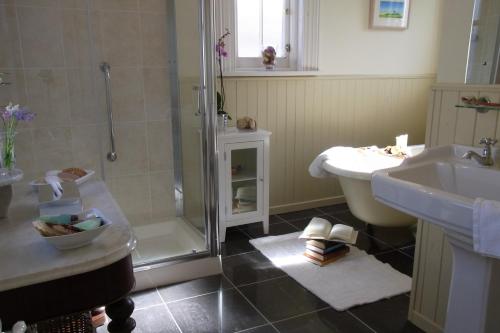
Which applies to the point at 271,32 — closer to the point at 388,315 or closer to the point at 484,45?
the point at 484,45

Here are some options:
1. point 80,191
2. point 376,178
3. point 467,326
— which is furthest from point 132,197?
point 467,326

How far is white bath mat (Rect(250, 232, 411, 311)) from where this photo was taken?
243 centimetres

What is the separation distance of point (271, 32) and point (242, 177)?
1.29m

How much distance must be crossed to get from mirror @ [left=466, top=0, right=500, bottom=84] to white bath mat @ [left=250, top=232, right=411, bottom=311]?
1.30 metres

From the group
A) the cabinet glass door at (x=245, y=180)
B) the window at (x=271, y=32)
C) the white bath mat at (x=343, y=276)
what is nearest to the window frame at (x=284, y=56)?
the window at (x=271, y=32)

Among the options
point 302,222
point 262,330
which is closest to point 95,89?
point 262,330

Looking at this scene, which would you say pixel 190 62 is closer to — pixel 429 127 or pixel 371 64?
pixel 429 127

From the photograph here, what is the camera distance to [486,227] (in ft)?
3.83

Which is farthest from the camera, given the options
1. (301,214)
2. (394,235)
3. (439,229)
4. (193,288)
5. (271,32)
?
(301,214)

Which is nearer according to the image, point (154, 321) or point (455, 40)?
point (455, 40)

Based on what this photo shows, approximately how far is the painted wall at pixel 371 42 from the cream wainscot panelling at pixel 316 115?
0.10 metres

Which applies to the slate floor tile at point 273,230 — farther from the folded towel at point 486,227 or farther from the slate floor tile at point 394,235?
the folded towel at point 486,227

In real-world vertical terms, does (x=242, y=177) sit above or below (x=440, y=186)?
below

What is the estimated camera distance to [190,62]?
2707mm
